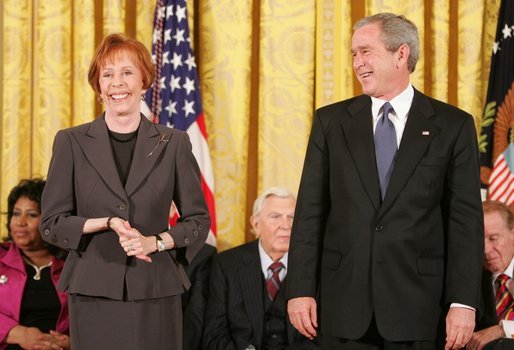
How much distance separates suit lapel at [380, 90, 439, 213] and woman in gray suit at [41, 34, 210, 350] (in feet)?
1.91

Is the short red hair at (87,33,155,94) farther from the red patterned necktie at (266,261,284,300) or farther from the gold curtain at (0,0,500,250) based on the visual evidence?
the gold curtain at (0,0,500,250)

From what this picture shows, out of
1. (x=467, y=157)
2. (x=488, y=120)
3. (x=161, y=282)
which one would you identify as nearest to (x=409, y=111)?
(x=467, y=157)

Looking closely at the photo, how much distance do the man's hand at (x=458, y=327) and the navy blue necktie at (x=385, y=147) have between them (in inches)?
16.3

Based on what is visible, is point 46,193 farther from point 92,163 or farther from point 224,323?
point 224,323

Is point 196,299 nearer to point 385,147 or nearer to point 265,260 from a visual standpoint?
point 265,260

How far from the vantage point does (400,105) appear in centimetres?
275

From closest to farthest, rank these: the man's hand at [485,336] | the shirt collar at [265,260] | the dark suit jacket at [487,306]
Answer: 1. the man's hand at [485,336]
2. the dark suit jacket at [487,306]
3. the shirt collar at [265,260]

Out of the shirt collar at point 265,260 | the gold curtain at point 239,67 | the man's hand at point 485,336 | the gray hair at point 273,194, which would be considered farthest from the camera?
the gold curtain at point 239,67

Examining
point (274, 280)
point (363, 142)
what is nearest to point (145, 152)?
point (363, 142)

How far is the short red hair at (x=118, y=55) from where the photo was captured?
2680mm

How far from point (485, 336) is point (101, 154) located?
1.94 metres

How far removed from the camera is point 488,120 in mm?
5039

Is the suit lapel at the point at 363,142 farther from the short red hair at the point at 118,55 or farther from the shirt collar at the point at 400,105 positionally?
the short red hair at the point at 118,55

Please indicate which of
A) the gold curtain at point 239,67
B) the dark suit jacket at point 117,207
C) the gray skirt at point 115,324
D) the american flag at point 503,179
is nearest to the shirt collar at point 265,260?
the gold curtain at point 239,67
